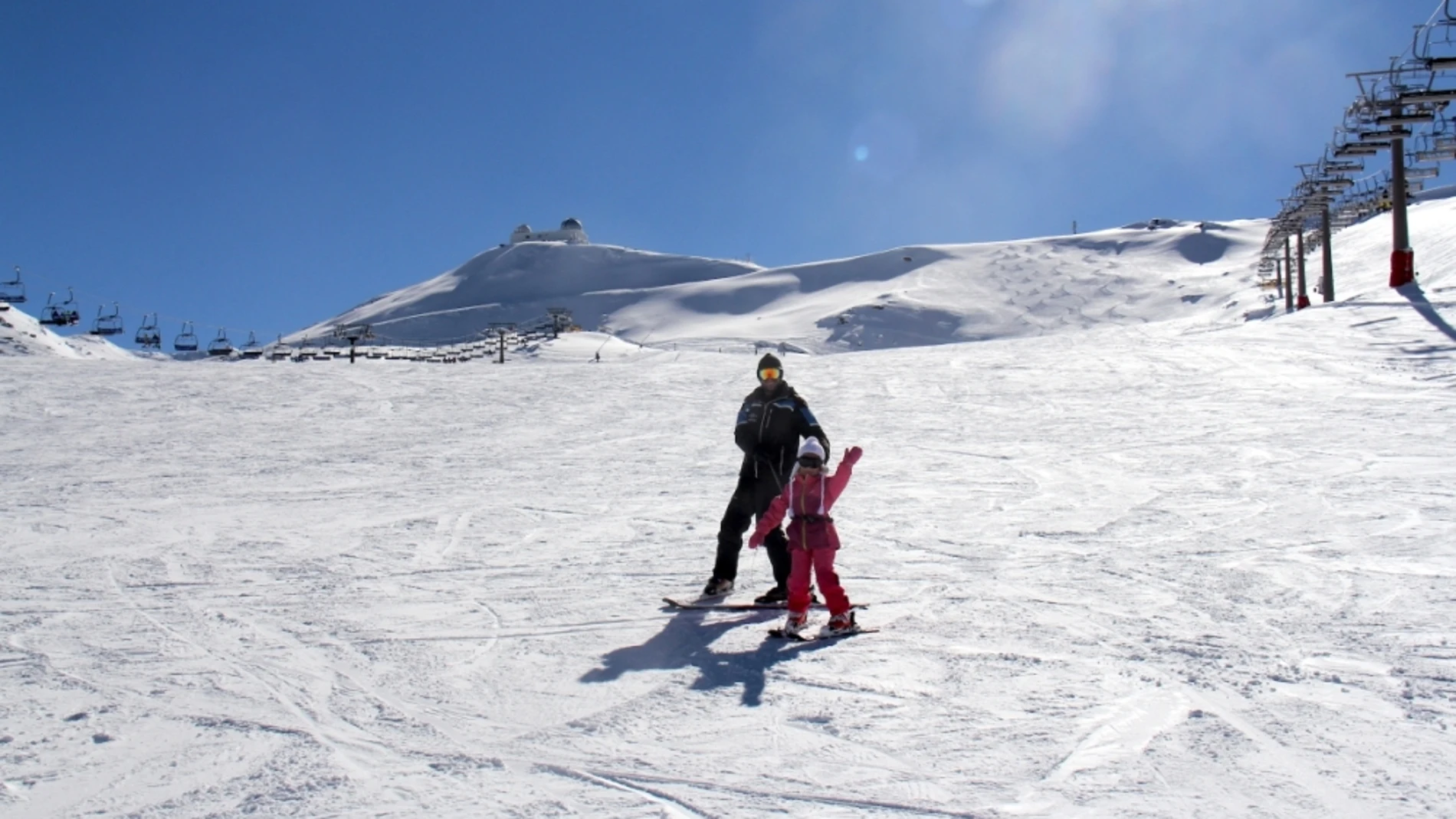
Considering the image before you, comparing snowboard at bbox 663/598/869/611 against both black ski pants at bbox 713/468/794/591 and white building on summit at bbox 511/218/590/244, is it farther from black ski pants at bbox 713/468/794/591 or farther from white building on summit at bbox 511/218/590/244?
white building on summit at bbox 511/218/590/244

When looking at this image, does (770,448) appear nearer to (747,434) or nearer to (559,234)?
(747,434)

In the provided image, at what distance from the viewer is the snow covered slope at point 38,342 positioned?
203 feet

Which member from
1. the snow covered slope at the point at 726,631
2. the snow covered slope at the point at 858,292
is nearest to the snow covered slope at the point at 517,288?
Answer: the snow covered slope at the point at 858,292

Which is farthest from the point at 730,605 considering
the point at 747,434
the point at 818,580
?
the point at 747,434

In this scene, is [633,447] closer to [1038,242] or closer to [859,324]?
[859,324]

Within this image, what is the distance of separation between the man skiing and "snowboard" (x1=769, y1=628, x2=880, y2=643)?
73 centimetres

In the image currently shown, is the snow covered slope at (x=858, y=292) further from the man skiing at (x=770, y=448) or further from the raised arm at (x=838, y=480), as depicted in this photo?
the raised arm at (x=838, y=480)

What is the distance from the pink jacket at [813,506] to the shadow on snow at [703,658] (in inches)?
21.2

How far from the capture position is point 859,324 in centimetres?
8625

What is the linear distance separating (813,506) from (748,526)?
103cm

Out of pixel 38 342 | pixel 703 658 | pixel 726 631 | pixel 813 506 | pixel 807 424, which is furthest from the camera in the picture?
pixel 38 342

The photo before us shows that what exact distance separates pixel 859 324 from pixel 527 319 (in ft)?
122

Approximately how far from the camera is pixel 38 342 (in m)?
65.3

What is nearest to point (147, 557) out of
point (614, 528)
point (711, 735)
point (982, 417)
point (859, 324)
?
point (614, 528)
